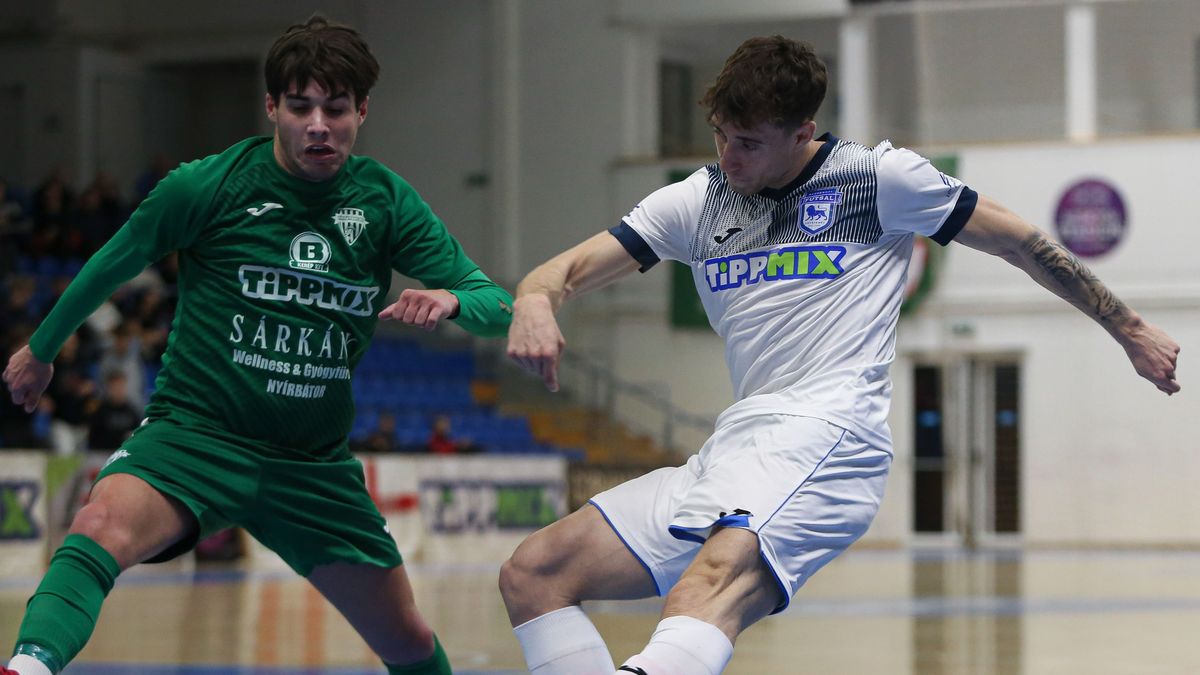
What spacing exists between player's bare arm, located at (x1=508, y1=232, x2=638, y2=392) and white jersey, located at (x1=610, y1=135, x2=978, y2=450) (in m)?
0.25

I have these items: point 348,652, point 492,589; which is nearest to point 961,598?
point 492,589

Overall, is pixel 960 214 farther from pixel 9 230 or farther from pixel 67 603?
pixel 9 230

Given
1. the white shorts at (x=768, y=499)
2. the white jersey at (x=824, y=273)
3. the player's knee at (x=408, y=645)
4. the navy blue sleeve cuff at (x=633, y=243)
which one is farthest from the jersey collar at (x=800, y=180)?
the player's knee at (x=408, y=645)

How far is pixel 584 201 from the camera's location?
2555 centimetres

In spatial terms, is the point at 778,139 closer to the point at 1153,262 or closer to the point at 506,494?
the point at 506,494

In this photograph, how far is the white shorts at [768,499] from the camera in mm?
4008

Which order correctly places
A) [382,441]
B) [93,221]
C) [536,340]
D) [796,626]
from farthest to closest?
[93,221]
[382,441]
[796,626]
[536,340]

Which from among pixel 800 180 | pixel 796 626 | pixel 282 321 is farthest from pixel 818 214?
pixel 796 626

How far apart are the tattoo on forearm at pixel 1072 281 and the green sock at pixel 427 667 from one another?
6.67ft

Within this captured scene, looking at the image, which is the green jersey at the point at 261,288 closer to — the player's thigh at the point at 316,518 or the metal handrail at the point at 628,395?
the player's thigh at the point at 316,518

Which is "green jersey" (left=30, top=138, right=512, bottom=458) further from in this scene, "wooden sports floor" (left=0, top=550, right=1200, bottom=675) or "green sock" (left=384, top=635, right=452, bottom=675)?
"wooden sports floor" (left=0, top=550, right=1200, bottom=675)

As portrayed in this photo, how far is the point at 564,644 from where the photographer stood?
4.18m

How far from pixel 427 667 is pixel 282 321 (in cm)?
113

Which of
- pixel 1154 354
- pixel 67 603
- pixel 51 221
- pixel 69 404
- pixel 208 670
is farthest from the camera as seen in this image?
pixel 51 221
